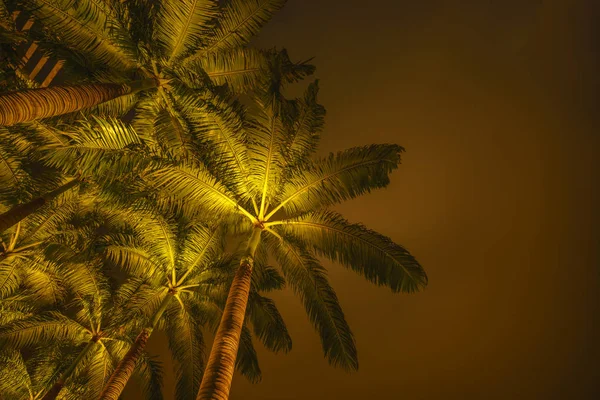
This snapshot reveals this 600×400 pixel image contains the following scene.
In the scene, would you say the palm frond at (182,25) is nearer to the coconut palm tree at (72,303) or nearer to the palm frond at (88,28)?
the palm frond at (88,28)

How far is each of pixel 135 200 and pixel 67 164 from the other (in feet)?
5.53

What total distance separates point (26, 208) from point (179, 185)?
143 inches

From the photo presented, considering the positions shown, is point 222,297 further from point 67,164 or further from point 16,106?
point 16,106

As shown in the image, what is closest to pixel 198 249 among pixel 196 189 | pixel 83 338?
pixel 196 189

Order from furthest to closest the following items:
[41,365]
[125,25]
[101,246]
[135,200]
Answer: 1. [41,365]
2. [101,246]
3. [135,200]
4. [125,25]

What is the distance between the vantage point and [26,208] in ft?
26.4

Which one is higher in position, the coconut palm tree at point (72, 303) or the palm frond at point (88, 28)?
the palm frond at point (88, 28)

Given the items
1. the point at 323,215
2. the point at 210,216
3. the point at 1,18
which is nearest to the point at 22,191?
the point at 1,18

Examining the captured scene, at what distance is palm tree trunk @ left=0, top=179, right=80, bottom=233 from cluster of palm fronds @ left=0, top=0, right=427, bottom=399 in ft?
0.14

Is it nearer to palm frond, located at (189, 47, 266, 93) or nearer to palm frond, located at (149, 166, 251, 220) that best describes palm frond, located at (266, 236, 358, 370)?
palm frond, located at (149, 166, 251, 220)

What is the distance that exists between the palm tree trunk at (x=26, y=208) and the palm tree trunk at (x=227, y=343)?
4338 mm

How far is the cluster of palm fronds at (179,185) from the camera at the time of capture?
6406mm

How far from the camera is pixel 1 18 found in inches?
235

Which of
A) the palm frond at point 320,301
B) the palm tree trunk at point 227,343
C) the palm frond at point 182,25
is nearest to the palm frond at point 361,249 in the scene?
the palm frond at point 320,301
